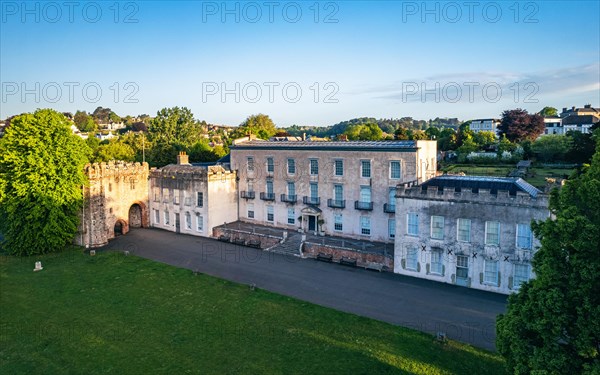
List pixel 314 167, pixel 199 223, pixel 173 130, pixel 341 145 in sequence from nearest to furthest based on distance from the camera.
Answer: pixel 341 145, pixel 314 167, pixel 199 223, pixel 173 130

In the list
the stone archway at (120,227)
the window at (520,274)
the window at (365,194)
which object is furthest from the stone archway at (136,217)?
the window at (520,274)

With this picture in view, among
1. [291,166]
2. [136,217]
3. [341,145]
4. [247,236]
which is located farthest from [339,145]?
[136,217]

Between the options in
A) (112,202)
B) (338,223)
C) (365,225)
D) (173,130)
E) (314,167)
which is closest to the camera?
(365,225)

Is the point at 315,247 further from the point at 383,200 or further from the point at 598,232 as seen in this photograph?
the point at 598,232

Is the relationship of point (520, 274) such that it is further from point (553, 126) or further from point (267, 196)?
point (553, 126)

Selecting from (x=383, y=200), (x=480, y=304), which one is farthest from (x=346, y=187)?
(x=480, y=304)

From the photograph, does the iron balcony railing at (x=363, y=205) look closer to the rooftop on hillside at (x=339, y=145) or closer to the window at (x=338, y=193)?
the window at (x=338, y=193)

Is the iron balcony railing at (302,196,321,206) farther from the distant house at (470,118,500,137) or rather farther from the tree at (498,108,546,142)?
the distant house at (470,118,500,137)
